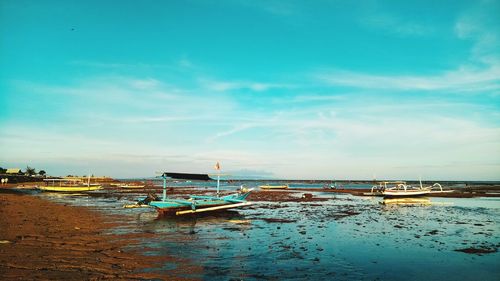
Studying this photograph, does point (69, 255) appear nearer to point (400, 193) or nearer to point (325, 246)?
point (325, 246)

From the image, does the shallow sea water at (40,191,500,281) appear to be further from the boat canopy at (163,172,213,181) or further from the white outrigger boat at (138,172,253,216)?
the boat canopy at (163,172,213,181)

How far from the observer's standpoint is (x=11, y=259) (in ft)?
36.6

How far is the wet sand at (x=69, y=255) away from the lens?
10.2 m

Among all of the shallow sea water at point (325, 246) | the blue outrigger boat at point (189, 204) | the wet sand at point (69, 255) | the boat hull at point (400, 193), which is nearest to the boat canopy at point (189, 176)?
the blue outrigger boat at point (189, 204)

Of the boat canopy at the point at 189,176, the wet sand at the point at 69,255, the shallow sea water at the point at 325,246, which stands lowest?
the shallow sea water at the point at 325,246

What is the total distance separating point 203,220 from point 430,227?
16.7m

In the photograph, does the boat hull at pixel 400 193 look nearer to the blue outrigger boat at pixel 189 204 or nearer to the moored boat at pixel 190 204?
the moored boat at pixel 190 204

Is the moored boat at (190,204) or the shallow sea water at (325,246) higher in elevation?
the moored boat at (190,204)

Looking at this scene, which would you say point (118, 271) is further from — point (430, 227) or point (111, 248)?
point (430, 227)

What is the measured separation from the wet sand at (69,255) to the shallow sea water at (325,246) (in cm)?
115

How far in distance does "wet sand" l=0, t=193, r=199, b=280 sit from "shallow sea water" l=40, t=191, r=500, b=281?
3.79 feet

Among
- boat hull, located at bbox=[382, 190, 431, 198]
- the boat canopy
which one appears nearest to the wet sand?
the boat canopy

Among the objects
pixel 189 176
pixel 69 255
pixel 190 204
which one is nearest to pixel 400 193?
pixel 189 176

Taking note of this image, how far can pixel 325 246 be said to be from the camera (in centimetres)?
1638
